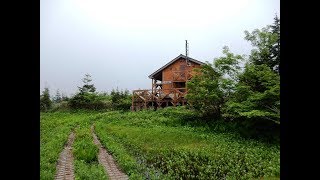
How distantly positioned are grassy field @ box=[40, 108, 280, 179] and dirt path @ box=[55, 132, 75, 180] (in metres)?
0.15

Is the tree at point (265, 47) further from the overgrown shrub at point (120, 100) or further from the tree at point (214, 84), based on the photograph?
the overgrown shrub at point (120, 100)

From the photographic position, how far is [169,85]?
24734 mm

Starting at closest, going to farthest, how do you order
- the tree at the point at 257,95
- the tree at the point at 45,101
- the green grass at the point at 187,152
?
the green grass at the point at 187,152 → the tree at the point at 257,95 → the tree at the point at 45,101

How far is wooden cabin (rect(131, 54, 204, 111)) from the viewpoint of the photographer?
856 inches

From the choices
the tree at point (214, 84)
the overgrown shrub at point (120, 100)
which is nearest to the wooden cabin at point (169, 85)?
the overgrown shrub at point (120, 100)

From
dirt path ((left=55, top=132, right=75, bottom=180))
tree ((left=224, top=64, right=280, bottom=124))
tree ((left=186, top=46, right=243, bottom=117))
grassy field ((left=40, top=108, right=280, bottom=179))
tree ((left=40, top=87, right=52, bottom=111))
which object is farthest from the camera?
tree ((left=40, top=87, right=52, bottom=111))

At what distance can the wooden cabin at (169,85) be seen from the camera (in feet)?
71.3

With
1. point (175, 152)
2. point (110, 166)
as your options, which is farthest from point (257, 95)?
point (110, 166)

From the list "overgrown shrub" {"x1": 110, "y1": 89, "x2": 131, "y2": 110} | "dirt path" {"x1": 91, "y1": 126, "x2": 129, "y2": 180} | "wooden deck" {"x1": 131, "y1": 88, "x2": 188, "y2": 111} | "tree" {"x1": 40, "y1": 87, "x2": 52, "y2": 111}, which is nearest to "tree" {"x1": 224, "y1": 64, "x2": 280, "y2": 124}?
"dirt path" {"x1": 91, "y1": 126, "x2": 129, "y2": 180}

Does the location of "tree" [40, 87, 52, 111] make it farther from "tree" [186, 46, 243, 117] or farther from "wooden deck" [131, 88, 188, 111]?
"tree" [186, 46, 243, 117]

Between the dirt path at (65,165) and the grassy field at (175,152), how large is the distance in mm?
153

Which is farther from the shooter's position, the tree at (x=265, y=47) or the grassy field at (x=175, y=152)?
the tree at (x=265, y=47)
